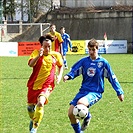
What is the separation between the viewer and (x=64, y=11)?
157ft

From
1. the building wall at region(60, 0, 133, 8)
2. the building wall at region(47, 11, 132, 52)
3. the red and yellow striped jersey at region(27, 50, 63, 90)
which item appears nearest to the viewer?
the red and yellow striped jersey at region(27, 50, 63, 90)

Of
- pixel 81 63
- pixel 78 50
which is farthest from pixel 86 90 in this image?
pixel 78 50

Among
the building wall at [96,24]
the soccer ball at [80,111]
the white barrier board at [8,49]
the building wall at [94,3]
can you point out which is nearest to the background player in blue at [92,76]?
the soccer ball at [80,111]

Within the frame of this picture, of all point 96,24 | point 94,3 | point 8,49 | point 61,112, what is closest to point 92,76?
point 61,112

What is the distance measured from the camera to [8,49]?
3597 centimetres

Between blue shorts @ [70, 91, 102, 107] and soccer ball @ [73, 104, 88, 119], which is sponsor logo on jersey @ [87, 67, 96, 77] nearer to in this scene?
blue shorts @ [70, 91, 102, 107]

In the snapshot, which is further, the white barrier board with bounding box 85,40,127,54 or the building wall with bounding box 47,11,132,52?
the building wall with bounding box 47,11,132,52

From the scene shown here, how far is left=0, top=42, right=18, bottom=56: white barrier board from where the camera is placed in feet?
117

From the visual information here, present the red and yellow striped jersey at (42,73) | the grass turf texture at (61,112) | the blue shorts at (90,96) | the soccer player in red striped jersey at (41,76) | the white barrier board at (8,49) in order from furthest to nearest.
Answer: the white barrier board at (8,49) → the grass turf texture at (61,112) → the red and yellow striped jersey at (42,73) → the soccer player in red striped jersey at (41,76) → the blue shorts at (90,96)

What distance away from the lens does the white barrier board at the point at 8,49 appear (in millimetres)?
35769

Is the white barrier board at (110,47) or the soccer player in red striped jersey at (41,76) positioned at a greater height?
the soccer player in red striped jersey at (41,76)

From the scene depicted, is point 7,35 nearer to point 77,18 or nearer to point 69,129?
point 77,18

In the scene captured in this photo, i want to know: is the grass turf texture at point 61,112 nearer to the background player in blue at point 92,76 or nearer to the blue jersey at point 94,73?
the background player in blue at point 92,76

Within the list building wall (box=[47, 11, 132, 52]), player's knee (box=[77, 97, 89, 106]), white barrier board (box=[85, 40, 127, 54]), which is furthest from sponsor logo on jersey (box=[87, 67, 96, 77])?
building wall (box=[47, 11, 132, 52])
